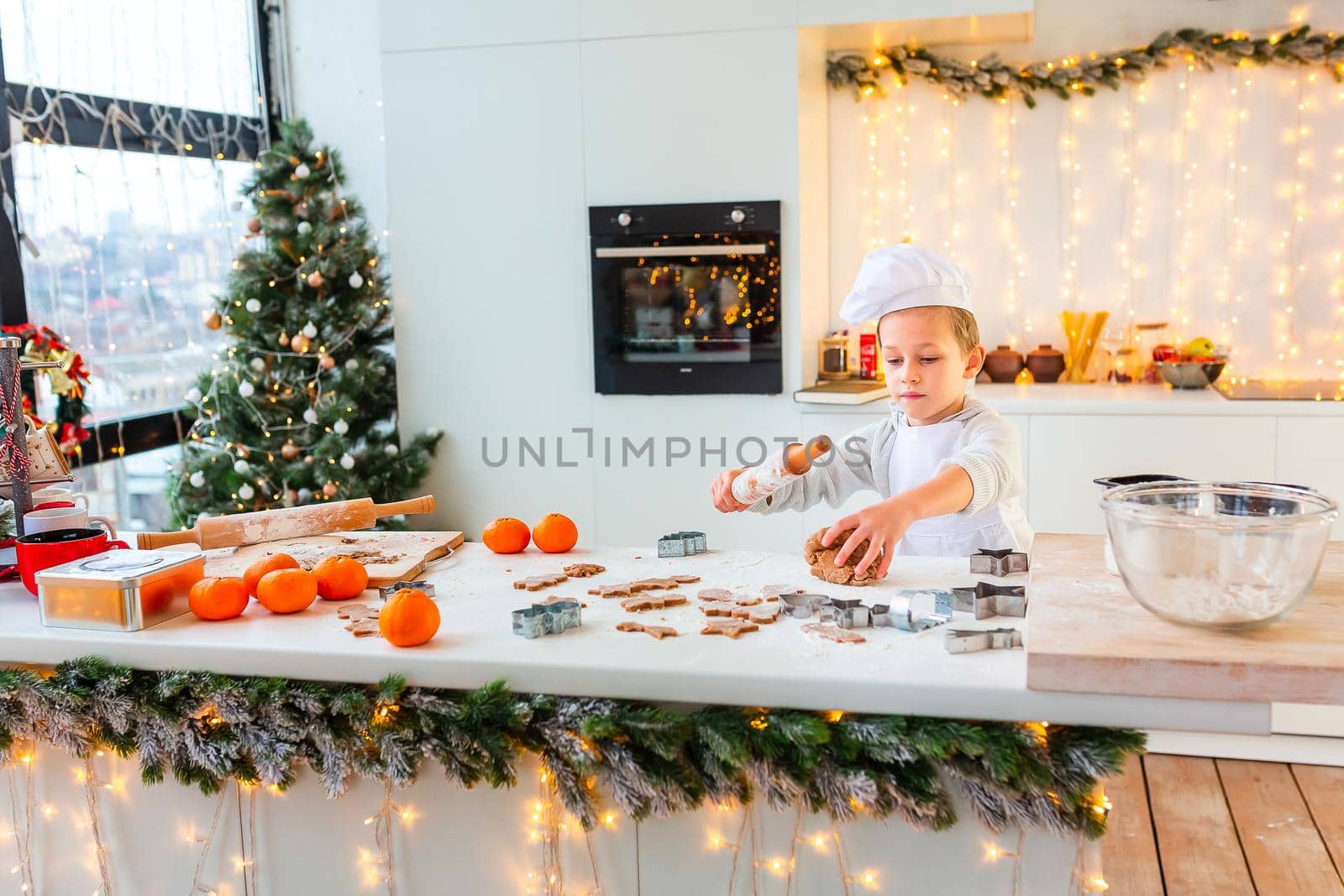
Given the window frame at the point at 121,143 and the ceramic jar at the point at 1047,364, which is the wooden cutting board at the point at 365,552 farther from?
the ceramic jar at the point at 1047,364

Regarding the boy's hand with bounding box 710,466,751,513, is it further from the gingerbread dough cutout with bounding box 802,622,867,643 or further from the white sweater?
the gingerbread dough cutout with bounding box 802,622,867,643

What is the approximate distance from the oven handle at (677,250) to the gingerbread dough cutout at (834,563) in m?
1.93

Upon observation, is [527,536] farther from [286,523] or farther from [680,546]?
[286,523]

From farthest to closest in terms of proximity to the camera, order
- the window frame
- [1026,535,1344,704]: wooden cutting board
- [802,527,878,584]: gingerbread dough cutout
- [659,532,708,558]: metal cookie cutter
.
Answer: the window frame
[659,532,708,558]: metal cookie cutter
[802,527,878,584]: gingerbread dough cutout
[1026,535,1344,704]: wooden cutting board

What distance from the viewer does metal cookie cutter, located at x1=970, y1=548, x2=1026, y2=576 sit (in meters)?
1.60

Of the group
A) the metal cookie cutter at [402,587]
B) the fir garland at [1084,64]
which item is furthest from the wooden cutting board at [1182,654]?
the fir garland at [1084,64]

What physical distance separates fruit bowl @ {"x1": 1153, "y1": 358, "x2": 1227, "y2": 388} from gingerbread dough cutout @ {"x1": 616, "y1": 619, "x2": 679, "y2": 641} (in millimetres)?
2599

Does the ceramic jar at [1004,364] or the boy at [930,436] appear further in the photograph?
the ceramic jar at [1004,364]

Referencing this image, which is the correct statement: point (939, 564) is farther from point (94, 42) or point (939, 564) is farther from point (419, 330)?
point (94, 42)

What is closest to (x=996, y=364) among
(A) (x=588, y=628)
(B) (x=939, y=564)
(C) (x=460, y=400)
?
(C) (x=460, y=400)

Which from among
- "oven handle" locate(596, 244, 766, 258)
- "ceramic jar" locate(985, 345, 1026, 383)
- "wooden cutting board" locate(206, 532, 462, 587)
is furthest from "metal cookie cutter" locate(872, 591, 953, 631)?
"ceramic jar" locate(985, 345, 1026, 383)

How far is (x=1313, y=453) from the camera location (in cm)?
309

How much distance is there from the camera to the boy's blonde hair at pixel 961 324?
6.32 feet

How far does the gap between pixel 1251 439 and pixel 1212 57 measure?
1.35 meters
